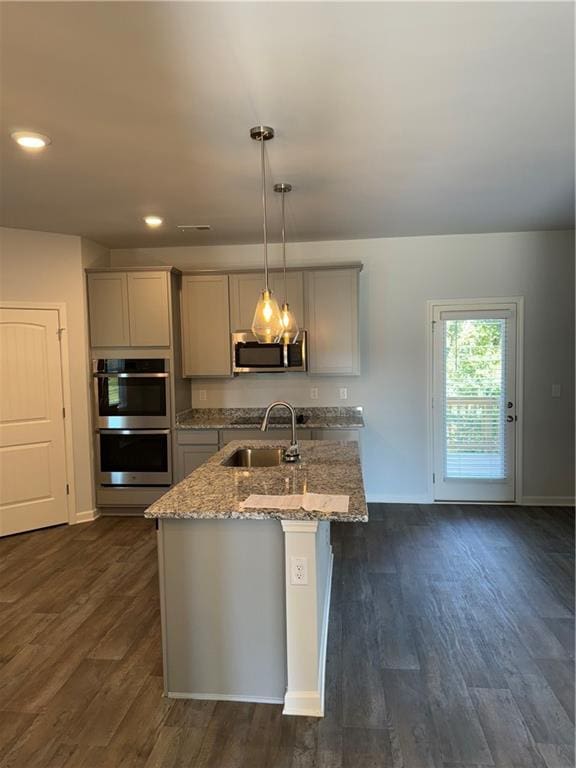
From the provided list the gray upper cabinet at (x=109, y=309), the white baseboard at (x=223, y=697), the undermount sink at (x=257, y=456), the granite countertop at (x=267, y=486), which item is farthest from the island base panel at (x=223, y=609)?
the gray upper cabinet at (x=109, y=309)

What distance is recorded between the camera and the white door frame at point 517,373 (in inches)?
180

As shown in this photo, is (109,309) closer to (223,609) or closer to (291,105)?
(291,105)

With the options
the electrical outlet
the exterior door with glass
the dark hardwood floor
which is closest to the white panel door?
the dark hardwood floor

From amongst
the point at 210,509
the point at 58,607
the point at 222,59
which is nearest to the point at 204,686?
the point at 210,509

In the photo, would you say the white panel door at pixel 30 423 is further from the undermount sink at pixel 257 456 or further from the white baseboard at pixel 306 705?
the white baseboard at pixel 306 705

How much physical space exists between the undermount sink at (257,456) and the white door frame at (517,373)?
2080 millimetres

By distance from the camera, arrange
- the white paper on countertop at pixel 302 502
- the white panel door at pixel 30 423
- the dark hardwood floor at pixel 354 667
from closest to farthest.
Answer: the dark hardwood floor at pixel 354 667
the white paper on countertop at pixel 302 502
the white panel door at pixel 30 423

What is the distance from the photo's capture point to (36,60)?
1.79m

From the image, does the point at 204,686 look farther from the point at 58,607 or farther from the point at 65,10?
the point at 65,10

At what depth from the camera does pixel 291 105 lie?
6.92 feet

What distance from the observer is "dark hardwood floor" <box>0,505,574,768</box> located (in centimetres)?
183

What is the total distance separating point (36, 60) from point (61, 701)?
8.82ft

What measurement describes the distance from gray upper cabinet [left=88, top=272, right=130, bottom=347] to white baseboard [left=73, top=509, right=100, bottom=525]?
159 centimetres

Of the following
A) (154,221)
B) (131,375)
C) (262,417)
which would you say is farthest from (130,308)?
(262,417)
